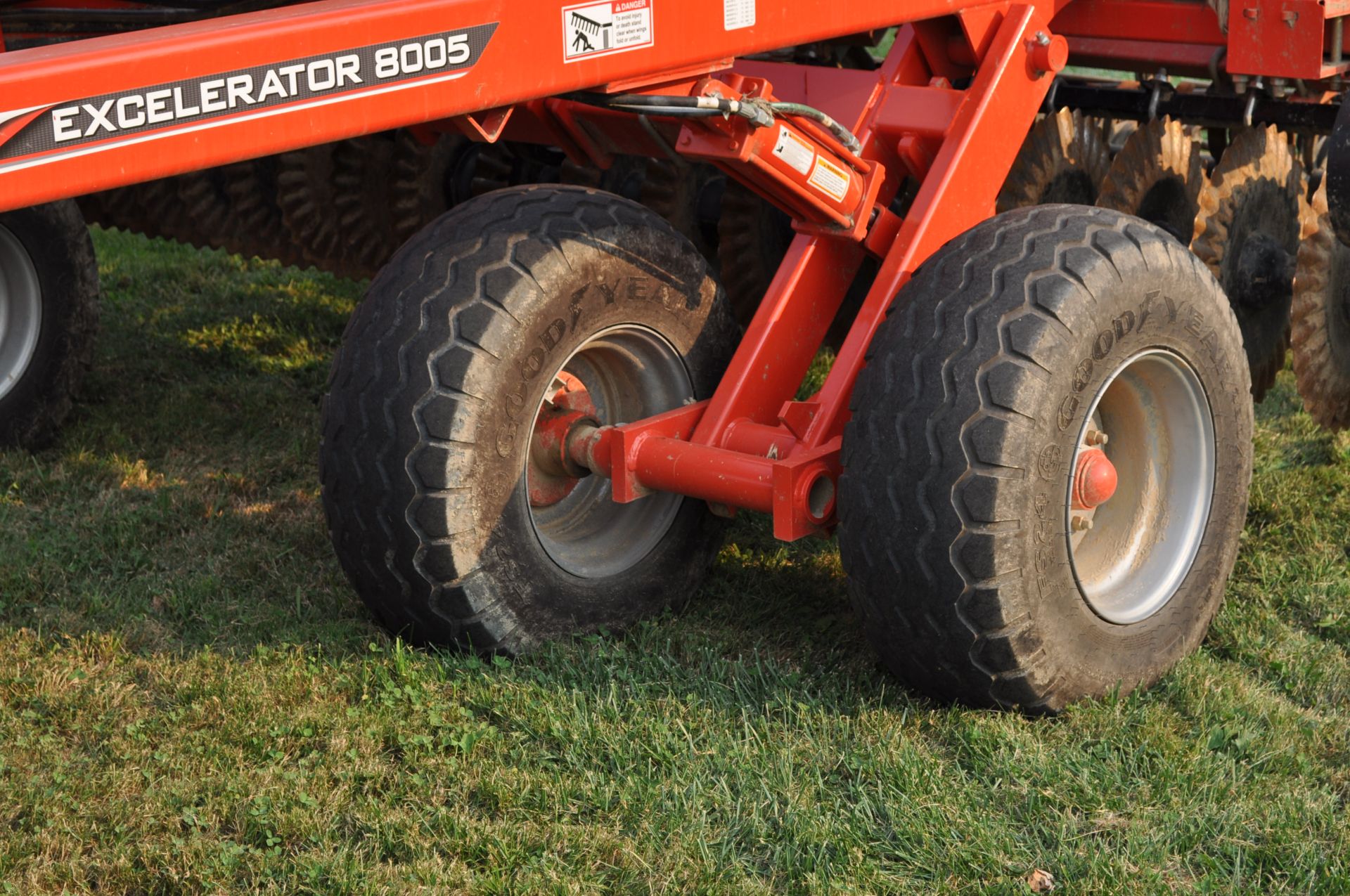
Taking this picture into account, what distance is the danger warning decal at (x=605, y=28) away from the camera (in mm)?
3182

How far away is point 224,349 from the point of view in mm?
6422

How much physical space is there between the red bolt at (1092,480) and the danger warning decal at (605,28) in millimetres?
1364

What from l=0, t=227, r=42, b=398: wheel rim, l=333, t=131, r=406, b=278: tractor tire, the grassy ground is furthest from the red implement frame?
l=0, t=227, r=42, b=398: wheel rim

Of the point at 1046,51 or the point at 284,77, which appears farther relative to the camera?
the point at 1046,51

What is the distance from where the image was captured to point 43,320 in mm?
5328

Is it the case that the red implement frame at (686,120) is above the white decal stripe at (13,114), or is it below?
above

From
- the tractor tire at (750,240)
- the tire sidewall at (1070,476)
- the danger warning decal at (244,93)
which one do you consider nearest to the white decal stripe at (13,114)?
the danger warning decal at (244,93)

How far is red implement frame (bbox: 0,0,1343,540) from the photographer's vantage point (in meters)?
2.56

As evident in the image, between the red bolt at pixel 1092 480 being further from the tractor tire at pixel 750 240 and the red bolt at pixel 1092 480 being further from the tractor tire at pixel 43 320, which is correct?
the tractor tire at pixel 43 320

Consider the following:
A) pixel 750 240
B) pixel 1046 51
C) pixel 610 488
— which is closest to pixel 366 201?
pixel 750 240

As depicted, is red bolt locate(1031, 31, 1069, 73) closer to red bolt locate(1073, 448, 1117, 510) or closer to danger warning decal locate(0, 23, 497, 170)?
red bolt locate(1073, 448, 1117, 510)

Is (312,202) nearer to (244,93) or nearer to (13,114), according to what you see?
(244,93)

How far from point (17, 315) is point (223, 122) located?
3.08m

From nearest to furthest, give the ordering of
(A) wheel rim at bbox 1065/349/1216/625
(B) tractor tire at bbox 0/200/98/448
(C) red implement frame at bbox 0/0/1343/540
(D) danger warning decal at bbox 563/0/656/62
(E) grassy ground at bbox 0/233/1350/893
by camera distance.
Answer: (C) red implement frame at bbox 0/0/1343/540 < (E) grassy ground at bbox 0/233/1350/893 < (D) danger warning decal at bbox 563/0/656/62 < (A) wheel rim at bbox 1065/349/1216/625 < (B) tractor tire at bbox 0/200/98/448
